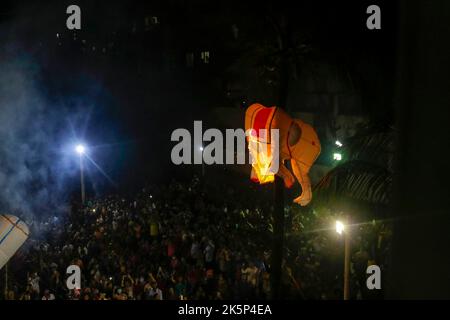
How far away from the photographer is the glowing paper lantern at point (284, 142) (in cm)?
740

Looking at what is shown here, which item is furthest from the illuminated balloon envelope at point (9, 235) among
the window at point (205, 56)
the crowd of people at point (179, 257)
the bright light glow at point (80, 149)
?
the window at point (205, 56)

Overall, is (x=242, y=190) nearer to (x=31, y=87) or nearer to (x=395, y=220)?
(x=31, y=87)

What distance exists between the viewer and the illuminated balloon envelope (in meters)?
7.00

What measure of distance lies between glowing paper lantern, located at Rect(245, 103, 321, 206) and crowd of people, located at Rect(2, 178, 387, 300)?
4.71ft

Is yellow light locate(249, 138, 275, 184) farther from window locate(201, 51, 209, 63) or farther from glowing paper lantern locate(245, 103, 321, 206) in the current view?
window locate(201, 51, 209, 63)

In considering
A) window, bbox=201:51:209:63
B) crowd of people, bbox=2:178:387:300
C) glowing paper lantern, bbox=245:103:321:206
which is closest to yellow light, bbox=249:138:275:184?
glowing paper lantern, bbox=245:103:321:206

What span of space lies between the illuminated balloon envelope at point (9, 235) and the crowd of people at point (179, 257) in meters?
2.18

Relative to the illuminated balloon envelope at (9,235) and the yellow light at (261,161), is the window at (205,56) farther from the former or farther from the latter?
the illuminated balloon envelope at (9,235)

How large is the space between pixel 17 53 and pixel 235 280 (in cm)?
1812

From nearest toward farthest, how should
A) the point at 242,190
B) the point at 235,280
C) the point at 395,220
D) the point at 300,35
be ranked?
the point at 395,220, the point at 300,35, the point at 235,280, the point at 242,190

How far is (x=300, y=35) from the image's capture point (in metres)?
7.45

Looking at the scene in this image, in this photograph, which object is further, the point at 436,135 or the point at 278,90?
the point at 278,90

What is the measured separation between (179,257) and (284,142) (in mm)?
4852
